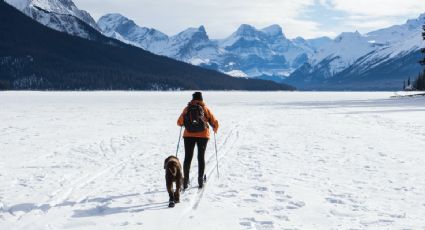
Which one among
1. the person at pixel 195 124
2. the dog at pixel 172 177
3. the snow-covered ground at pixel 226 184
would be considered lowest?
the snow-covered ground at pixel 226 184

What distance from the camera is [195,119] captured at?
10016 millimetres

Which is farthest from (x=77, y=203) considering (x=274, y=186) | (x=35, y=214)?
(x=274, y=186)

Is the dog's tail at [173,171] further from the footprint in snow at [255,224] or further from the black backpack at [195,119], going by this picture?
the footprint in snow at [255,224]

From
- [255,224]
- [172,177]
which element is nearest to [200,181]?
[172,177]

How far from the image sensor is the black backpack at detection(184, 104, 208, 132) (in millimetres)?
10008

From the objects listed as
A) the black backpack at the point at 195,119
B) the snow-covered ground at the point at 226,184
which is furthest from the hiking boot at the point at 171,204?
the black backpack at the point at 195,119

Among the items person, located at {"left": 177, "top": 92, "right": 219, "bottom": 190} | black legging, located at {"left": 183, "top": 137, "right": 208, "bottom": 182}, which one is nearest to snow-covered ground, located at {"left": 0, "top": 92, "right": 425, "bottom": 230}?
black legging, located at {"left": 183, "top": 137, "right": 208, "bottom": 182}

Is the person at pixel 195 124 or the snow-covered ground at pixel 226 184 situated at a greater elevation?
the person at pixel 195 124

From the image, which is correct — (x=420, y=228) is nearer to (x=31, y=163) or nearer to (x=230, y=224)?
(x=230, y=224)

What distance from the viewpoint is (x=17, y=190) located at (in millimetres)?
10188

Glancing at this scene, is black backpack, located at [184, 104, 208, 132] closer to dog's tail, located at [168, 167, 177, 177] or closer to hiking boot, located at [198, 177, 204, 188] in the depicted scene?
hiking boot, located at [198, 177, 204, 188]

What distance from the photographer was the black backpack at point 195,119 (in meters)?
10.0

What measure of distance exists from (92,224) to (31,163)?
6522 mm

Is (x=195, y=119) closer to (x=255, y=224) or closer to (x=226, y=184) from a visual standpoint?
(x=226, y=184)
